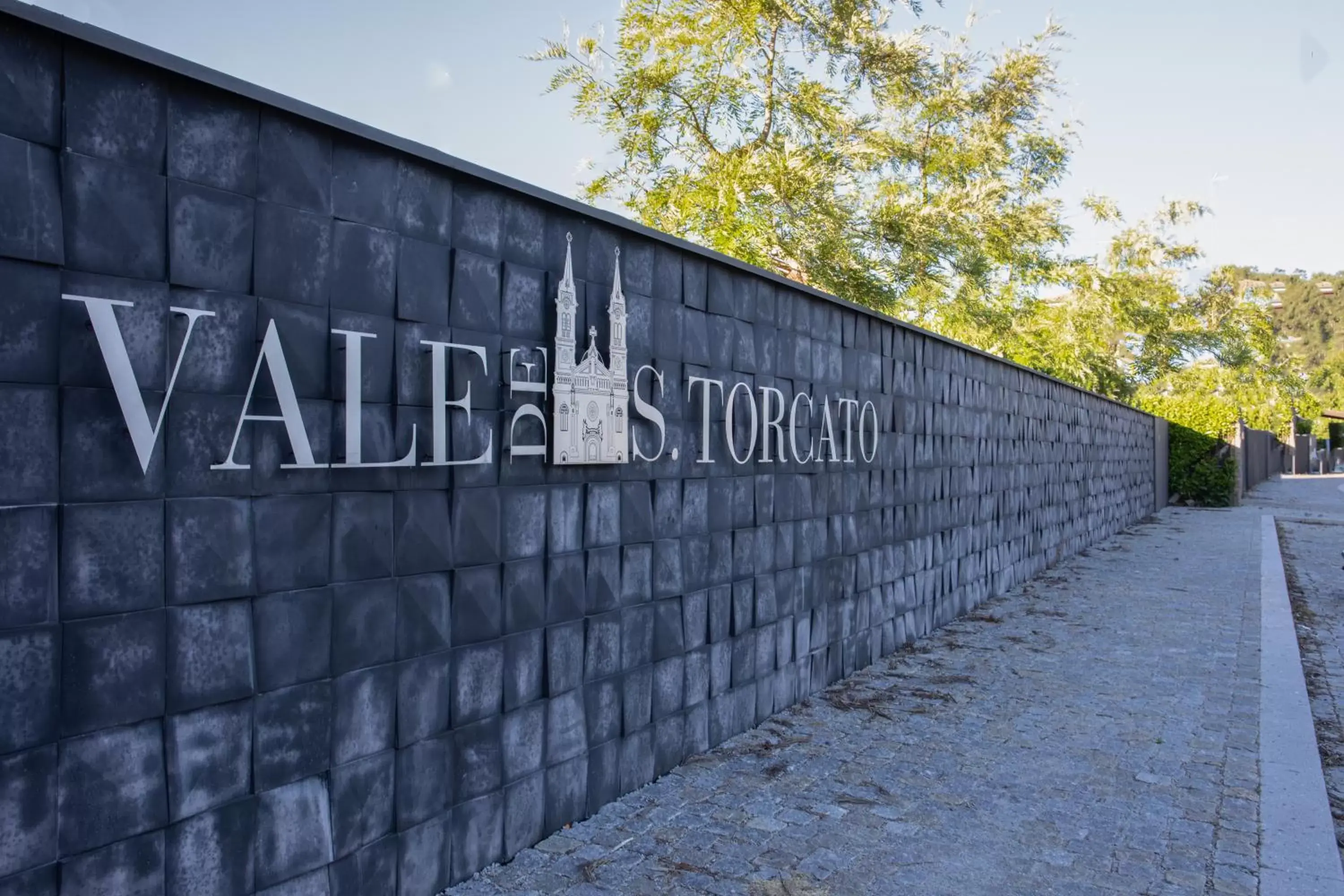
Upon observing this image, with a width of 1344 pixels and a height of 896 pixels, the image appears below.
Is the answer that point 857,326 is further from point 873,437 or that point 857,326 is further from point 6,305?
point 6,305

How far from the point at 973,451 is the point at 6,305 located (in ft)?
25.5

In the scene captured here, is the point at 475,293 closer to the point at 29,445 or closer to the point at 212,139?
the point at 212,139

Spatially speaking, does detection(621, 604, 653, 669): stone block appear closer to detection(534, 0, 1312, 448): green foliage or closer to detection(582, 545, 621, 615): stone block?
detection(582, 545, 621, 615): stone block

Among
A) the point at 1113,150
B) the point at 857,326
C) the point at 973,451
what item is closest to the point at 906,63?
the point at 1113,150

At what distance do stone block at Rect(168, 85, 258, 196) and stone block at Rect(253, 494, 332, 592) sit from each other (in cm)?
81

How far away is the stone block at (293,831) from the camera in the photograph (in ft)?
8.44

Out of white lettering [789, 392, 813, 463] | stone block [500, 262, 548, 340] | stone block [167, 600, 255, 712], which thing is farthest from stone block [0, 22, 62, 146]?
white lettering [789, 392, 813, 463]

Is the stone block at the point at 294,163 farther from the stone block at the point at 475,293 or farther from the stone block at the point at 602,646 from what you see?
the stone block at the point at 602,646

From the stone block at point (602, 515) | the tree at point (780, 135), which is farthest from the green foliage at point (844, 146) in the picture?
the stone block at point (602, 515)

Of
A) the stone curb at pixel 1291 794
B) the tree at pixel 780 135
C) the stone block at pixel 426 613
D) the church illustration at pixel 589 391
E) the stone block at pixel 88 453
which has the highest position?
the tree at pixel 780 135

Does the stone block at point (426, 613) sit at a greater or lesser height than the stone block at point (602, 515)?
lesser

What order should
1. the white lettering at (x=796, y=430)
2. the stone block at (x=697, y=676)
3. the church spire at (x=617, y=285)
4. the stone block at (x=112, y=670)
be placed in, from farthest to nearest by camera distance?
the white lettering at (x=796, y=430)
the stone block at (x=697, y=676)
the church spire at (x=617, y=285)
the stone block at (x=112, y=670)

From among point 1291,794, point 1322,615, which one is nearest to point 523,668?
point 1291,794

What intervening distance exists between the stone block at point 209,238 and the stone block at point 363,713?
1146 millimetres
